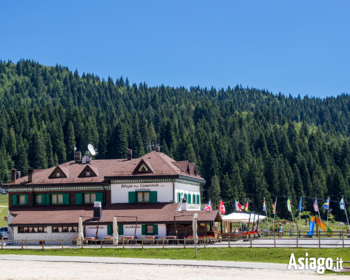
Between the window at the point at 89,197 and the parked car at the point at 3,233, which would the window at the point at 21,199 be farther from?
the window at the point at 89,197

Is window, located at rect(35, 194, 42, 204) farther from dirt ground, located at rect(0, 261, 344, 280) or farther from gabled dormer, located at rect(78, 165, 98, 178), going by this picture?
dirt ground, located at rect(0, 261, 344, 280)

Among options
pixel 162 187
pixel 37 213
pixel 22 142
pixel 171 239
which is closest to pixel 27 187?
pixel 37 213

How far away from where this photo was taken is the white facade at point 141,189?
52281mm

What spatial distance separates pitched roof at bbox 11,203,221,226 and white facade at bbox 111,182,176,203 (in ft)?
2.37

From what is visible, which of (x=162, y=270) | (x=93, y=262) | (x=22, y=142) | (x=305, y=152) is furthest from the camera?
(x=305, y=152)

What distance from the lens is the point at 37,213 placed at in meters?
53.5

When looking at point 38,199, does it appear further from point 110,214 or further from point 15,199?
point 110,214

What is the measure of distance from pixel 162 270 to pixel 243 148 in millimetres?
156085

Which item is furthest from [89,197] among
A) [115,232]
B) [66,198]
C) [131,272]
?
[131,272]

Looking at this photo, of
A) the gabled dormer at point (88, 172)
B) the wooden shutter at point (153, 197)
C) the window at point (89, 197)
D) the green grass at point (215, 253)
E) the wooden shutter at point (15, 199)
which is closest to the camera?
the green grass at point (215, 253)

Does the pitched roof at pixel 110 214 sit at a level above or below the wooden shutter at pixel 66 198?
below

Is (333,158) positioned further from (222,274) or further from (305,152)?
(222,274)

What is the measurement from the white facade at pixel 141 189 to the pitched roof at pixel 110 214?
0.72m

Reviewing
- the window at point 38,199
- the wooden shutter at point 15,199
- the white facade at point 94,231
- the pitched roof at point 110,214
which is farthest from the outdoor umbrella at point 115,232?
the wooden shutter at point 15,199
